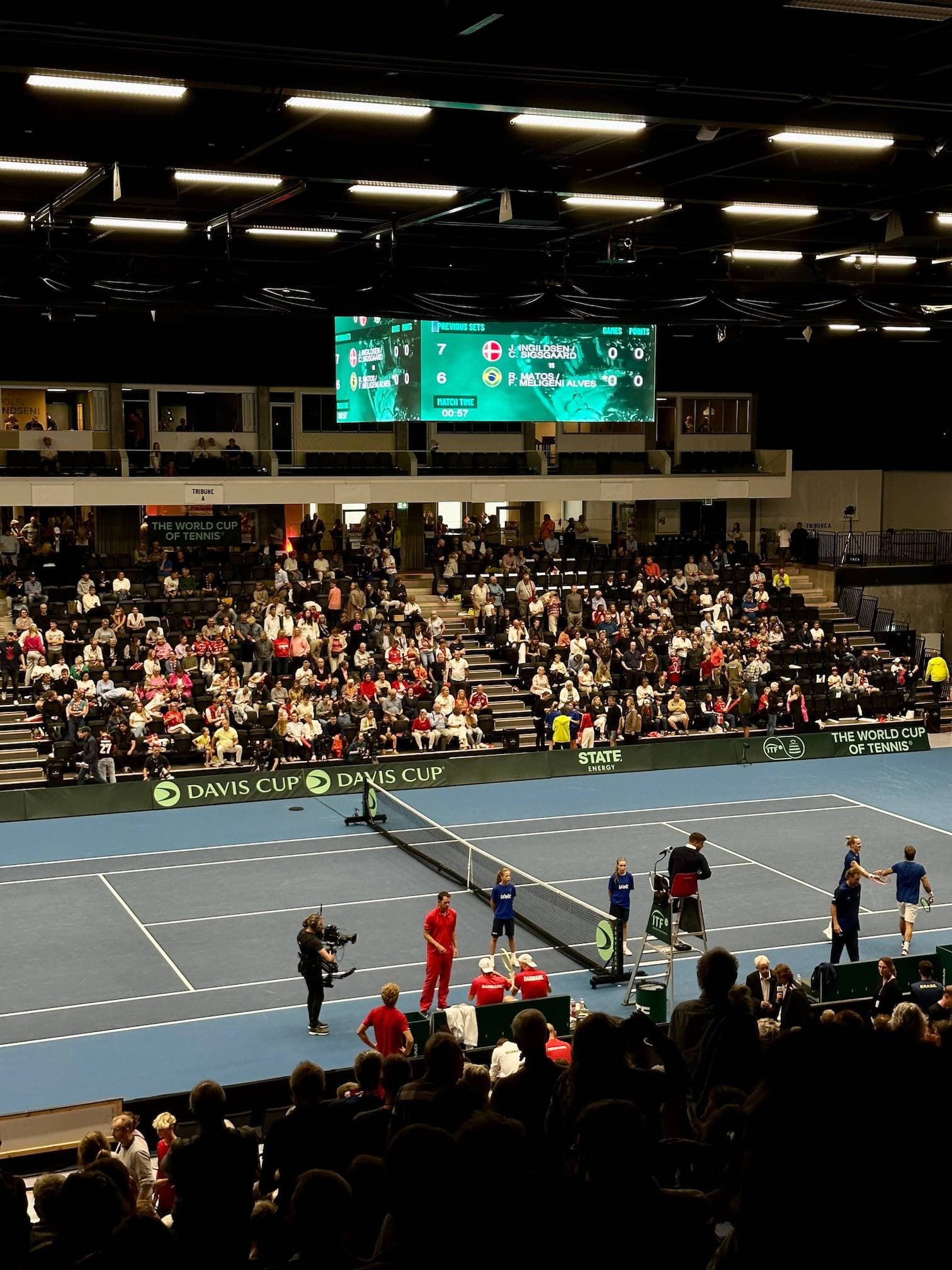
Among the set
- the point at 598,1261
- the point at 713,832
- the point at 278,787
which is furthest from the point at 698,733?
the point at 598,1261

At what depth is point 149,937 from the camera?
20.5 meters

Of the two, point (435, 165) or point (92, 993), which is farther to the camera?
point (92, 993)

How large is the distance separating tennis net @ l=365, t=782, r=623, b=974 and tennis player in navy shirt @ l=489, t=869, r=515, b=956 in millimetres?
1124

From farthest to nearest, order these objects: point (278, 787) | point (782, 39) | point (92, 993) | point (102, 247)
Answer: point (278, 787) < point (102, 247) < point (92, 993) < point (782, 39)

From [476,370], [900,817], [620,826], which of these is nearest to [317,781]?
[620,826]

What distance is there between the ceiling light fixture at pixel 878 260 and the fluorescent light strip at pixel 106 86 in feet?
50.2

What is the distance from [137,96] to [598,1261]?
39.9 feet

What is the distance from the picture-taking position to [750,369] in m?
47.1

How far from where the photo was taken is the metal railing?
152 ft

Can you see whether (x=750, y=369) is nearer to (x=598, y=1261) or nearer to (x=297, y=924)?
(x=297, y=924)

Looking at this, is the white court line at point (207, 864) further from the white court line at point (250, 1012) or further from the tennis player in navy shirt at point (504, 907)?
the tennis player in navy shirt at point (504, 907)

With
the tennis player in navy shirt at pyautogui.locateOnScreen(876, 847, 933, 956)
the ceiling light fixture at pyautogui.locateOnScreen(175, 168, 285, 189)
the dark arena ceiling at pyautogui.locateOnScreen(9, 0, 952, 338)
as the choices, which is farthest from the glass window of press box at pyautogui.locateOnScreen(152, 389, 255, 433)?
the tennis player in navy shirt at pyautogui.locateOnScreen(876, 847, 933, 956)

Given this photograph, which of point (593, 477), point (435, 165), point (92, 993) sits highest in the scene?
point (435, 165)

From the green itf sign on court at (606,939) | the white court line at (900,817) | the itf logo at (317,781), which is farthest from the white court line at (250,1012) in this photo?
the itf logo at (317,781)
